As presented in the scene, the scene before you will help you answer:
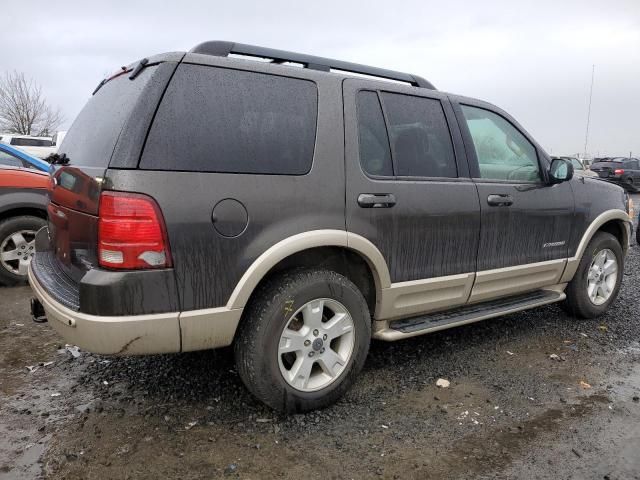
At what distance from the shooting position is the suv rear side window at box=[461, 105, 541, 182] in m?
3.70

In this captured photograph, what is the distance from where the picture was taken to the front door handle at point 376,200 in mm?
2922

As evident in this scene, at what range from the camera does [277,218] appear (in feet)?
8.59

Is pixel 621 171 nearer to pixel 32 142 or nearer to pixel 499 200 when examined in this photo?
pixel 499 200

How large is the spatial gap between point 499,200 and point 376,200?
1.11m

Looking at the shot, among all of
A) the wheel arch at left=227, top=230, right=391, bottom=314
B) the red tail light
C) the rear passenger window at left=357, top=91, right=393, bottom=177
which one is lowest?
the wheel arch at left=227, top=230, right=391, bottom=314

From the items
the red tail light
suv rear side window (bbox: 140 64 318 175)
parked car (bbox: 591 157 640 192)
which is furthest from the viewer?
parked car (bbox: 591 157 640 192)

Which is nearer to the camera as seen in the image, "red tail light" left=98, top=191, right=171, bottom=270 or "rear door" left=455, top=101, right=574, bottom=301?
"red tail light" left=98, top=191, right=171, bottom=270

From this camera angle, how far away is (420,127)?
3381 millimetres

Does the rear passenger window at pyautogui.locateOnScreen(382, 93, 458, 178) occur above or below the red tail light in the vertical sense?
above

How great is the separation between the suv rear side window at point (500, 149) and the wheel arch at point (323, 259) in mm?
1172

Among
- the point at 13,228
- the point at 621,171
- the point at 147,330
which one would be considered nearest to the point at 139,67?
the point at 147,330

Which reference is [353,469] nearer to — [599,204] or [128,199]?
[128,199]

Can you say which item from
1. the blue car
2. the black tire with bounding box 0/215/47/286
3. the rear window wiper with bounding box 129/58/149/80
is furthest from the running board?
the blue car

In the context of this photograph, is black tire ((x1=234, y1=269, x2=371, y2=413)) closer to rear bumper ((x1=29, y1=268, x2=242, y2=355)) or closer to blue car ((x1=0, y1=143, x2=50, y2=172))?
rear bumper ((x1=29, y1=268, x2=242, y2=355))
